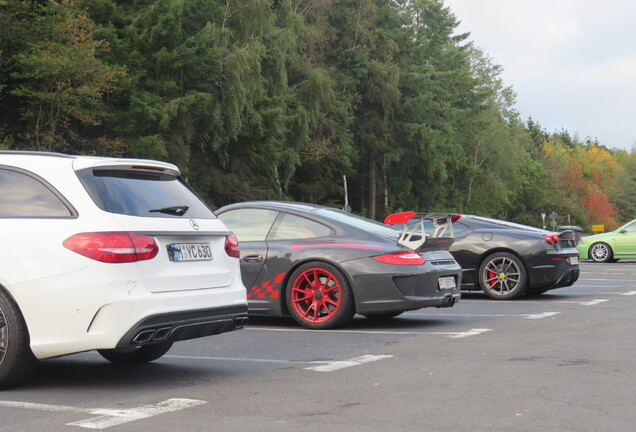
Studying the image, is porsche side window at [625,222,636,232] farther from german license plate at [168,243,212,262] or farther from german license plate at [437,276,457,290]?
german license plate at [168,243,212,262]

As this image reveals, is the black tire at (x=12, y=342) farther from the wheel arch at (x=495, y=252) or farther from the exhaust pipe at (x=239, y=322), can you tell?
the wheel arch at (x=495, y=252)

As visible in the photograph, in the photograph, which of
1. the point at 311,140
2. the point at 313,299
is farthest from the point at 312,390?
the point at 311,140

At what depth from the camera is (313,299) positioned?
10.5 metres

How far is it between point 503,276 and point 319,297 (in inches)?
197

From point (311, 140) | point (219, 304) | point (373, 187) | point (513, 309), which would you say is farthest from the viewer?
point (373, 187)

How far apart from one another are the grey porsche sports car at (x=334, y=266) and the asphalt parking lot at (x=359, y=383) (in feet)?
1.09

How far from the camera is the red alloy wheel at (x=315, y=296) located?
10.4 meters

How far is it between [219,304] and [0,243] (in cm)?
160

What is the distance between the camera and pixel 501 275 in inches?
575

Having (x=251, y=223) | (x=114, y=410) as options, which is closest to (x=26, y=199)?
(x=114, y=410)

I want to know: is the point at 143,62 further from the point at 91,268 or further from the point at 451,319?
the point at 91,268

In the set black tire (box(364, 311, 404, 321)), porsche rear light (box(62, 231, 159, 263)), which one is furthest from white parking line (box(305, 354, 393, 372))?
black tire (box(364, 311, 404, 321))

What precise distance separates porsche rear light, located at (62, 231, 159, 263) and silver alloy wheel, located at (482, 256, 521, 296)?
9110mm

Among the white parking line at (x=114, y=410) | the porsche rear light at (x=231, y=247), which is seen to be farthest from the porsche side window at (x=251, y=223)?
the white parking line at (x=114, y=410)
